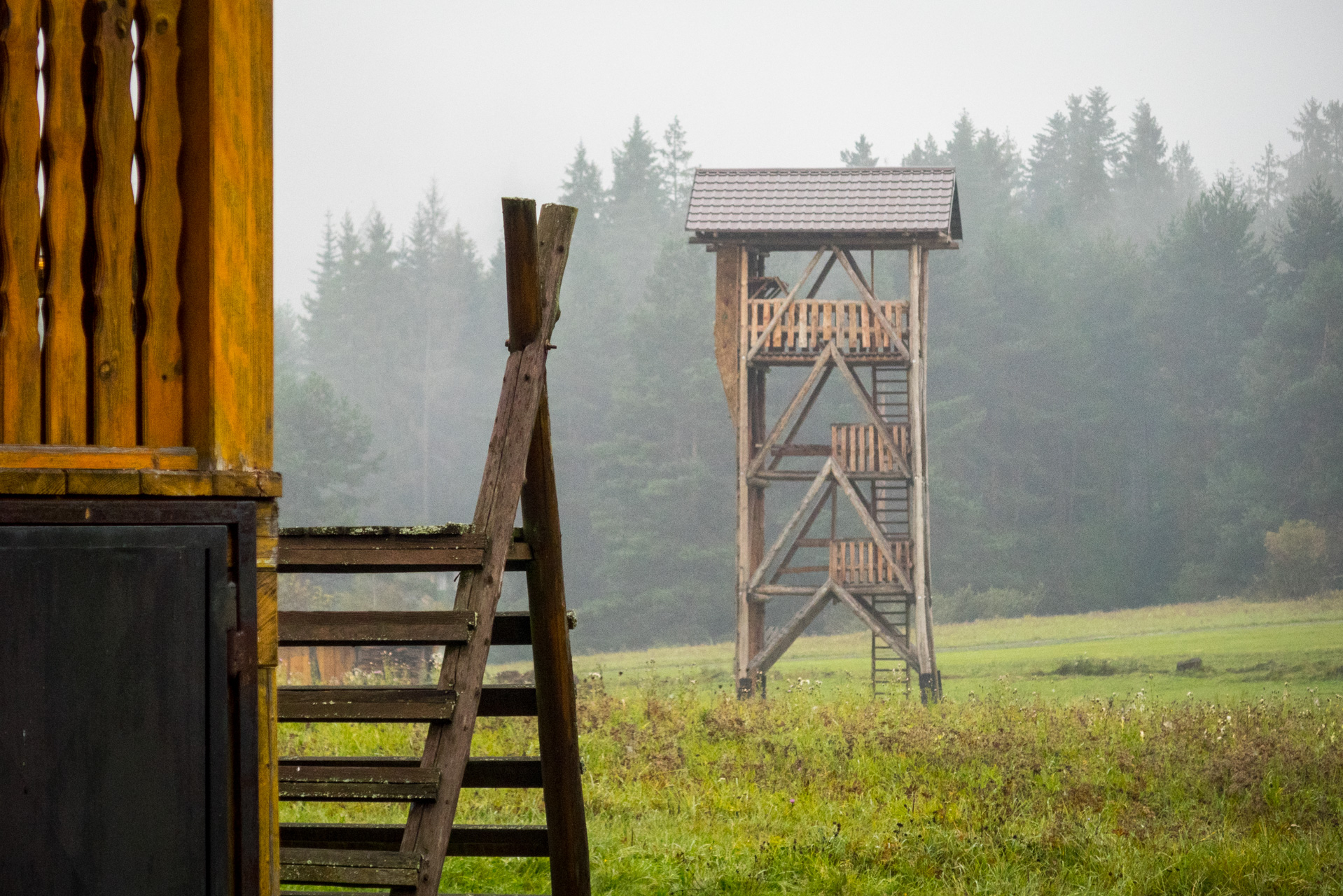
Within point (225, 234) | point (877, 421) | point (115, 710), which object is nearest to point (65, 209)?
point (225, 234)

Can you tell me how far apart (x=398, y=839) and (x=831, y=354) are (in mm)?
16296

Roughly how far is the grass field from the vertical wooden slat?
5979 mm

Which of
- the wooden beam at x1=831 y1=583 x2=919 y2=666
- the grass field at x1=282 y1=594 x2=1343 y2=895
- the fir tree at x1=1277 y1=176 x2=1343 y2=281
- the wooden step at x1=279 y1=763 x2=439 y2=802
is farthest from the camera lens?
the fir tree at x1=1277 y1=176 x2=1343 y2=281

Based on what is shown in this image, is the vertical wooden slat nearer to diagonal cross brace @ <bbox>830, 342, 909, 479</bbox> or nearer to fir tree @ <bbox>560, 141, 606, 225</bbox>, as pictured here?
diagonal cross brace @ <bbox>830, 342, 909, 479</bbox>

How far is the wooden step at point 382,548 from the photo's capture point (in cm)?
548

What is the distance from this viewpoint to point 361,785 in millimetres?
5027

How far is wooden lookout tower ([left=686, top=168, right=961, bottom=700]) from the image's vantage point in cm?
2183

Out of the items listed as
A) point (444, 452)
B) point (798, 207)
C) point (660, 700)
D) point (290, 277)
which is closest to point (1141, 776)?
point (660, 700)

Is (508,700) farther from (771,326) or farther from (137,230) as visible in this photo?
(771,326)

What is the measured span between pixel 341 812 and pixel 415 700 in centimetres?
612

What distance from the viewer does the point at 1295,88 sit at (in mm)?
74500

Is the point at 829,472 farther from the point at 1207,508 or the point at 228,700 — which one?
the point at 1207,508

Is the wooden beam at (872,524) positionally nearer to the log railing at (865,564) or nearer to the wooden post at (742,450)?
the log railing at (865,564)

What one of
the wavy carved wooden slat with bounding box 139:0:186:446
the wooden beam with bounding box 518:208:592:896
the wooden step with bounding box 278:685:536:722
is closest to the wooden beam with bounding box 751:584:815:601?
the wooden beam with bounding box 518:208:592:896
